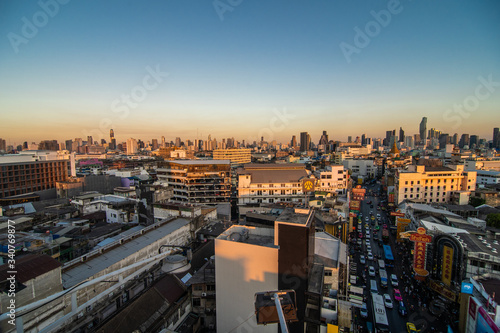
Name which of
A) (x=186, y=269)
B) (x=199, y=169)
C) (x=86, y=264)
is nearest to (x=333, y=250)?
(x=186, y=269)

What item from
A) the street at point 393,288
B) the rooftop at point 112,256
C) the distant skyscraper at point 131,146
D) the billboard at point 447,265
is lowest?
the street at point 393,288

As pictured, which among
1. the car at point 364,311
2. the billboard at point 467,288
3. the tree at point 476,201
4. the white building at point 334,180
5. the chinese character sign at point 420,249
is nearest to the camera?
the billboard at point 467,288

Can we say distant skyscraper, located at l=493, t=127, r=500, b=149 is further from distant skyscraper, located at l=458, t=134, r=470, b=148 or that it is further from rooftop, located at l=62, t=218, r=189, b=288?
rooftop, located at l=62, t=218, r=189, b=288

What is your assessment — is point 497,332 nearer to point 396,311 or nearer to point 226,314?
point 396,311

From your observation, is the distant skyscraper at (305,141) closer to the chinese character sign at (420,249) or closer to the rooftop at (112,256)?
the chinese character sign at (420,249)

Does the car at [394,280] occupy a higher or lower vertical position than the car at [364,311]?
higher

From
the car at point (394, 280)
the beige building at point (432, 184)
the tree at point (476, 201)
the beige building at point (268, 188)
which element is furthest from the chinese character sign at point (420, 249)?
the tree at point (476, 201)

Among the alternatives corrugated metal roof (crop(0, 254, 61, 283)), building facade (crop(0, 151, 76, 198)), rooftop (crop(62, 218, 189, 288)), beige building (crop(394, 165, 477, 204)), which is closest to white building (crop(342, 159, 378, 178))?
beige building (crop(394, 165, 477, 204))
